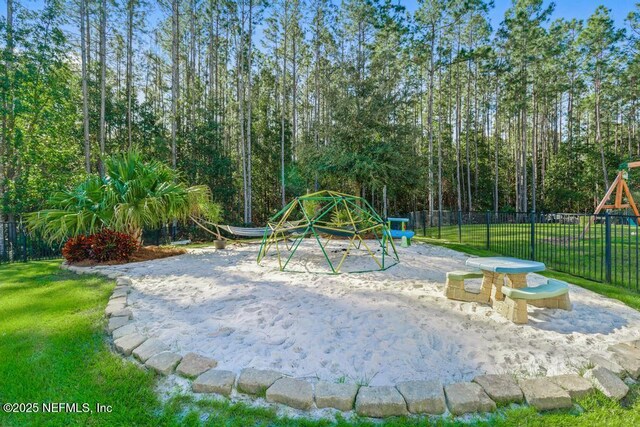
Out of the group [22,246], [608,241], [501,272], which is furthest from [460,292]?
[22,246]

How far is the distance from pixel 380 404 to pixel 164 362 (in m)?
1.54

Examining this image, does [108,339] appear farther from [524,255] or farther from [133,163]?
[524,255]

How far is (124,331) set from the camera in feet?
9.32

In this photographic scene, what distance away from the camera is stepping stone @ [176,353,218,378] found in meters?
2.15

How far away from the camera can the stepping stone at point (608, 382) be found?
1.94 meters

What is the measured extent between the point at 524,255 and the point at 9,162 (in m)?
13.9

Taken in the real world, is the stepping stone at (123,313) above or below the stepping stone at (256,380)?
above

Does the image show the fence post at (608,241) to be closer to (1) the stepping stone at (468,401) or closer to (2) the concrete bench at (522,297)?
(2) the concrete bench at (522,297)

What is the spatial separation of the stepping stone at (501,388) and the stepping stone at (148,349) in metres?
2.30

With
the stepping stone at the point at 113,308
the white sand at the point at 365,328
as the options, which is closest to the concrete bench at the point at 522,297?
the white sand at the point at 365,328

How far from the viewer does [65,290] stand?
4305 millimetres

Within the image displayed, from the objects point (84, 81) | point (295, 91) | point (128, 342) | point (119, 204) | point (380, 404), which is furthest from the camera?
point (295, 91)

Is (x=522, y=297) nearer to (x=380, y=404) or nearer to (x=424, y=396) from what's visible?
(x=424, y=396)

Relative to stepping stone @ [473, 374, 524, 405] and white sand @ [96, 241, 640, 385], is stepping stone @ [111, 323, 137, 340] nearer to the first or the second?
white sand @ [96, 241, 640, 385]
